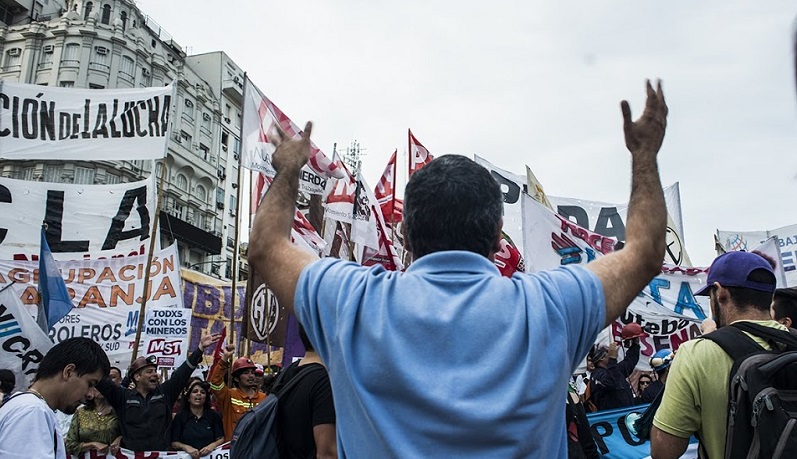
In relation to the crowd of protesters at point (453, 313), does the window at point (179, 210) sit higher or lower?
higher

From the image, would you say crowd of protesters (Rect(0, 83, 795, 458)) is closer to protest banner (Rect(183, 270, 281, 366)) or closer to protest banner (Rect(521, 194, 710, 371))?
protest banner (Rect(521, 194, 710, 371))

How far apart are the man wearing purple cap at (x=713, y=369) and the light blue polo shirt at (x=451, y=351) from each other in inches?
51.2

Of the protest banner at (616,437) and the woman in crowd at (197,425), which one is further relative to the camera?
the woman in crowd at (197,425)

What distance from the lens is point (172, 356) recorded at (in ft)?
31.2

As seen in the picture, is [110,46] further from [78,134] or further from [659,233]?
[659,233]

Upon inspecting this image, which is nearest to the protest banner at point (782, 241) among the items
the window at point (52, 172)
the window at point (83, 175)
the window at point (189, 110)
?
the window at point (83, 175)

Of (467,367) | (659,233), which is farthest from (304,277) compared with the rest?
(659,233)

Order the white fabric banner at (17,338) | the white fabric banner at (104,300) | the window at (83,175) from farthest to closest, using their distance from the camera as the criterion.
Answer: the window at (83,175), the white fabric banner at (104,300), the white fabric banner at (17,338)

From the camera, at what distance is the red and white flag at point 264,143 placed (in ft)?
28.3

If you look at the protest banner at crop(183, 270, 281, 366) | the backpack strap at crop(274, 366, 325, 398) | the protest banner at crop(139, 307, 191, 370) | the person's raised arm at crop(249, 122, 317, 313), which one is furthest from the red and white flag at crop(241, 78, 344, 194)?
the protest banner at crop(183, 270, 281, 366)

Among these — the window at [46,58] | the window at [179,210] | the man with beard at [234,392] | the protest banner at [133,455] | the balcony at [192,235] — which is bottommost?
the protest banner at [133,455]

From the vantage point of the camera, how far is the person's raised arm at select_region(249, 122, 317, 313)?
5.01ft

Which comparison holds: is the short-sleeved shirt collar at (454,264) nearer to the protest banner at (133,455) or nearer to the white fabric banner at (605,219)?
the protest banner at (133,455)

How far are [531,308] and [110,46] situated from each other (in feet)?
145
